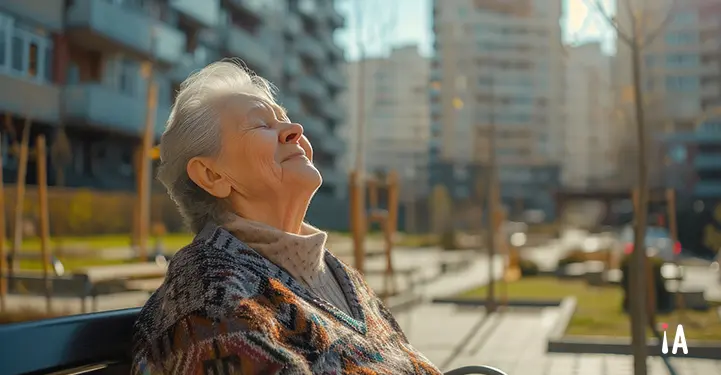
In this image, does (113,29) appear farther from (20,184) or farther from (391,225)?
(20,184)

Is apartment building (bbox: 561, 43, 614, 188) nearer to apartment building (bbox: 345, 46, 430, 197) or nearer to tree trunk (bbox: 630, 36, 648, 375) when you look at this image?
apartment building (bbox: 345, 46, 430, 197)

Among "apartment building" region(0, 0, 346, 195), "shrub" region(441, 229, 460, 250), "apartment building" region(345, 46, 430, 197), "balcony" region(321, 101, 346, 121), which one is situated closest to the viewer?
"apartment building" region(0, 0, 346, 195)

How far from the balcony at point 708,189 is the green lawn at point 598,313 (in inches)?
2068

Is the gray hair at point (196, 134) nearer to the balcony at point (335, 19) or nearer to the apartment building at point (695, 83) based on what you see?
the balcony at point (335, 19)

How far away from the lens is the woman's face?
2.19 meters

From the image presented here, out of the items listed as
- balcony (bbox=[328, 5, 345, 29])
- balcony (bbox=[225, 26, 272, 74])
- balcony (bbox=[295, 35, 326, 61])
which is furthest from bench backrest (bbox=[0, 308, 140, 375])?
balcony (bbox=[328, 5, 345, 29])

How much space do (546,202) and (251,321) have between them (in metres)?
85.0

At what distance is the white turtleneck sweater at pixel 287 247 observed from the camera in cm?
212

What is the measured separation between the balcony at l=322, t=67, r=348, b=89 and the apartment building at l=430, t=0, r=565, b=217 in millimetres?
21940

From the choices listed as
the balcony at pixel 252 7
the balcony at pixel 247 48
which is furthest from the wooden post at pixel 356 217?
the balcony at pixel 252 7

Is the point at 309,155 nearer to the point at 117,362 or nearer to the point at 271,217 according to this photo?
the point at 271,217

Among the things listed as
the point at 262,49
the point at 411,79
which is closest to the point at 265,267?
the point at 262,49

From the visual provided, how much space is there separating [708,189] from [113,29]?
2393 inches

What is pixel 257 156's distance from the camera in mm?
2188
